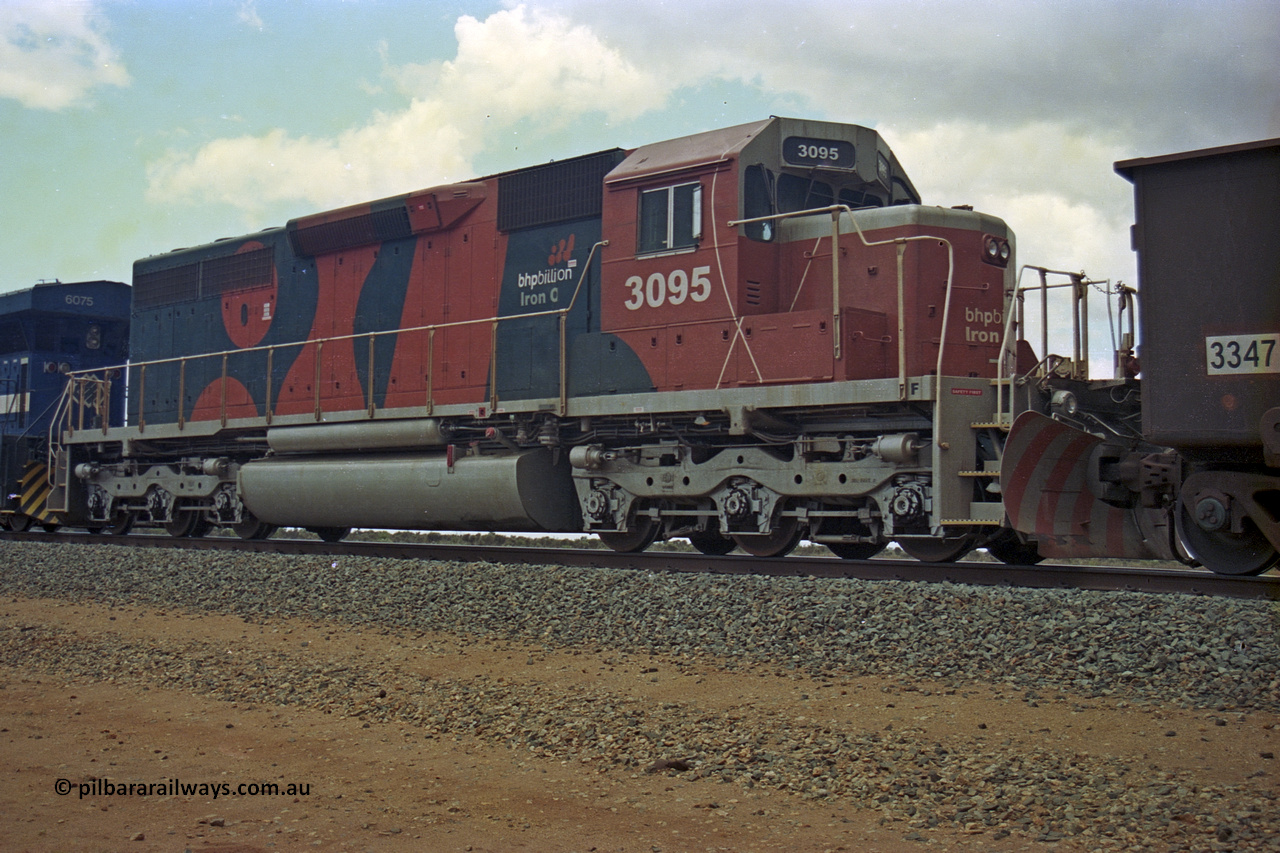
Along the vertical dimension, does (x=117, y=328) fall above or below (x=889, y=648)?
above

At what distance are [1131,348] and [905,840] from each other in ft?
20.0

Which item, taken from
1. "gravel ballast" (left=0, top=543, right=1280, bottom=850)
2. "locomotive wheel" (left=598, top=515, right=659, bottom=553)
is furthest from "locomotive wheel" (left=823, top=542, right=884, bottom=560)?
"gravel ballast" (left=0, top=543, right=1280, bottom=850)

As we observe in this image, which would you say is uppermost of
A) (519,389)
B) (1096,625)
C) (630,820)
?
(519,389)

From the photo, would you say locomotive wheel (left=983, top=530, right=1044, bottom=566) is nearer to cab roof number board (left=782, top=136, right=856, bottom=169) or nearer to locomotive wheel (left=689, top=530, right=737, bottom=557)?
locomotive wheel (left=689, top=530, right=737, bottom=557)

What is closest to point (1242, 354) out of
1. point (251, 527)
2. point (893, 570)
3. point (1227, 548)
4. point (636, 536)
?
point (1227, 548)

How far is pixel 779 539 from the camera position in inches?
361

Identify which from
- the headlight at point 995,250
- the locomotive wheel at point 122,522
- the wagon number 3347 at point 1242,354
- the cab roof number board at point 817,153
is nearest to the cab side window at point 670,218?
the cab roof number board at point 817,153

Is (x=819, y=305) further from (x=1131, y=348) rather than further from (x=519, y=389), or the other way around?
(x=519, y=389)

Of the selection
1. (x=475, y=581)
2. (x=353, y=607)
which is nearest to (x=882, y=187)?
(x=475, y=581)

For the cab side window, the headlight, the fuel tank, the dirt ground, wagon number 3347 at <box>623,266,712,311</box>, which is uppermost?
the cab side window

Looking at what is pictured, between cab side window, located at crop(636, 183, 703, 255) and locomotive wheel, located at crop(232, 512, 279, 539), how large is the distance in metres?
6.97

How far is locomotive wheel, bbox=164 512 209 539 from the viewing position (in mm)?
14328

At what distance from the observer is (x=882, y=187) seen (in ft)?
32.2

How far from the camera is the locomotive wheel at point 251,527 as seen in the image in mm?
13547
